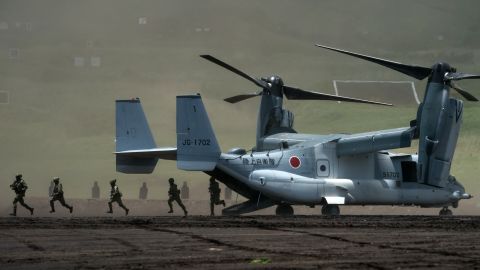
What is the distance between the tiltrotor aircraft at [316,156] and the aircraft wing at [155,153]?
1.5 inches

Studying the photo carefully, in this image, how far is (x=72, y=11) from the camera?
91.3 m

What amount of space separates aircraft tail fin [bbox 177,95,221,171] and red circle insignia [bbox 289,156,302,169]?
3.75m

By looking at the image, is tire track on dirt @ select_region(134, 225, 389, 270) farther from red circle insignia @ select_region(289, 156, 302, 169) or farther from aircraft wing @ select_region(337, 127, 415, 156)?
aircraft wing @ select_region(337, 127, 415, 156)

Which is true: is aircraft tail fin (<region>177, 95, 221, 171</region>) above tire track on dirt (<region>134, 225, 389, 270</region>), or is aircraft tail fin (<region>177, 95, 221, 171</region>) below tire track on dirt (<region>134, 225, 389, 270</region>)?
above

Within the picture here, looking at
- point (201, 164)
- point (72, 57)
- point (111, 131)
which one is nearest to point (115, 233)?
point (201, 164)

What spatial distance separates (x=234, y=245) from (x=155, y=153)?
18.5 m

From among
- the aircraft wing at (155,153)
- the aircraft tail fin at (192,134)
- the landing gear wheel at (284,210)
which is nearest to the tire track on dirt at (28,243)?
the aircraft tail fin at (192,134)

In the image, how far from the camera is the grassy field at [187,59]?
76.1 metres

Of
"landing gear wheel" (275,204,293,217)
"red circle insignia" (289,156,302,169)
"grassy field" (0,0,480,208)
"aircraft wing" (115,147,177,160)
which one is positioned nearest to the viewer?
"aircraft wing" (115,147,177,160)

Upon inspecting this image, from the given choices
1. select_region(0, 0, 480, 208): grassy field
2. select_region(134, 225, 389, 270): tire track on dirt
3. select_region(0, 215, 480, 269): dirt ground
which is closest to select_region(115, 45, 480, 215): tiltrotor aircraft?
select_region(0, 215, 480, 269): dirt ground

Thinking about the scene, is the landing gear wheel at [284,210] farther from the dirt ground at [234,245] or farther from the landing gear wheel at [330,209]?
the dirt ground at [234,245]

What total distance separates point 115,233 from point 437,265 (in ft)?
32.9

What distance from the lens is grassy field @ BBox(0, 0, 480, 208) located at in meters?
76.1

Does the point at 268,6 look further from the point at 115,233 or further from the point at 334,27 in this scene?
the point at 115,233
